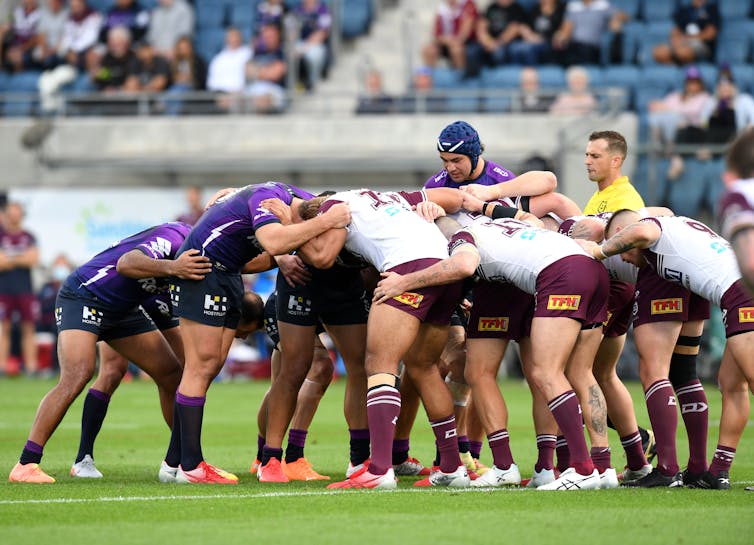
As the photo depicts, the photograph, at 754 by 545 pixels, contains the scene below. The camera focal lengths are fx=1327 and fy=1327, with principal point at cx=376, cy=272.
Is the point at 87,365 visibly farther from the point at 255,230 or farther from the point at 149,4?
the point at 149,4

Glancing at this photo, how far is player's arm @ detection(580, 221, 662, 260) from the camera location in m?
8.77

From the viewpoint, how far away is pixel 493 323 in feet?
30.9

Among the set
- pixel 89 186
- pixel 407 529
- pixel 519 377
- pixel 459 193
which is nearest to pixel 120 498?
pixel 407 529

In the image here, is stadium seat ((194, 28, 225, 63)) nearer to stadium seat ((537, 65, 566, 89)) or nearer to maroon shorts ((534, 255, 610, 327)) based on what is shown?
stadium seat ((537, 65, 566, 89))

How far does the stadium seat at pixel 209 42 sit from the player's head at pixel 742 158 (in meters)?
19.2

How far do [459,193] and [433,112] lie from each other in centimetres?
1296

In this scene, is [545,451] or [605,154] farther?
[605,154]

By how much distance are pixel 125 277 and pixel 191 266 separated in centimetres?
73

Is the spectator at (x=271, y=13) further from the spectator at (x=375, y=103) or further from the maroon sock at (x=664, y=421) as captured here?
the maroon sock at (x=664, y=421)

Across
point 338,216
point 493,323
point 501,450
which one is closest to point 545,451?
point 501,450

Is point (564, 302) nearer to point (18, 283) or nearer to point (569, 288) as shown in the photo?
point (569, 288)

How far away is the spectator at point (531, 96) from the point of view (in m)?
22.1

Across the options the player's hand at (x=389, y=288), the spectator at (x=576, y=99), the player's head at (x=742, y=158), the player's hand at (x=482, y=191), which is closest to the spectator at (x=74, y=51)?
the spectator at (x=576, y=99)

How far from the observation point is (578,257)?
898 centimetres
